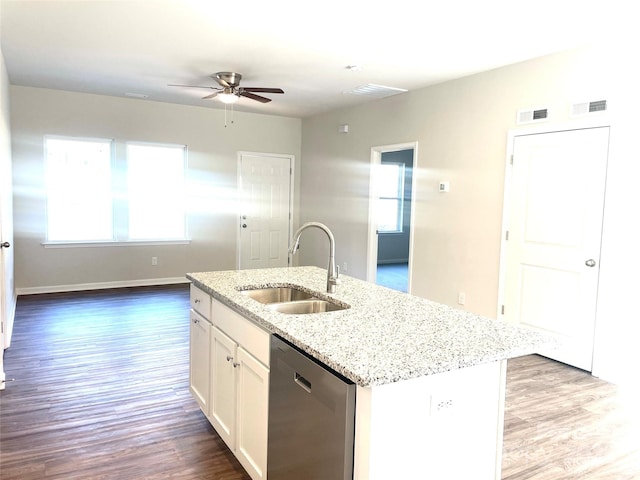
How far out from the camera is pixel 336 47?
3.93 meters

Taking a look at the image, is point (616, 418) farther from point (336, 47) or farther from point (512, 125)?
point (336, 47)

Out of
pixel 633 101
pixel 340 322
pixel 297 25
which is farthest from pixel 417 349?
pixel 633 101

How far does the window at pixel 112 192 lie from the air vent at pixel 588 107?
5.20 metres

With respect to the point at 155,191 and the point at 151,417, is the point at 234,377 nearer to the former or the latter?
the point at 151,417

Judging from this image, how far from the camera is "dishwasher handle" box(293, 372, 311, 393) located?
158 cm

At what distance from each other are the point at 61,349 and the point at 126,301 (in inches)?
69.3

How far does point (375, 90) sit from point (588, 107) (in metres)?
2.43

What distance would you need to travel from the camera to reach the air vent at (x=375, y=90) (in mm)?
5279

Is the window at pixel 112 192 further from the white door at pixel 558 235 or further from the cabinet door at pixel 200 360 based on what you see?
the white door at pixel 558 235

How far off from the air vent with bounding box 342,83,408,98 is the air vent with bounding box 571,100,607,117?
2.08 metres

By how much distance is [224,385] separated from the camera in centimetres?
229

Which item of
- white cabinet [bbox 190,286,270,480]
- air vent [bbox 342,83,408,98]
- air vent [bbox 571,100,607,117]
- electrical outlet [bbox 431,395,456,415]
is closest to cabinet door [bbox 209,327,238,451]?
white cabinet [bbox 190,286,270,480]

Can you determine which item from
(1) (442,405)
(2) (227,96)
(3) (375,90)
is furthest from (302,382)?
(3) (375,90)

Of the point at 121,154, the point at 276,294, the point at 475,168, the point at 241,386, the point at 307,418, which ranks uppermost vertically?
the point at 121,154
